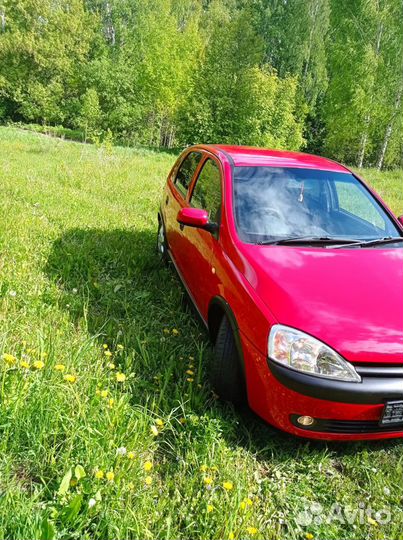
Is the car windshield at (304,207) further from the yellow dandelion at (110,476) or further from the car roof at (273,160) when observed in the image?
the yellow dandelion at (110,476)

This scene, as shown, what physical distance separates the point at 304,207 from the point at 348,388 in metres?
1.67

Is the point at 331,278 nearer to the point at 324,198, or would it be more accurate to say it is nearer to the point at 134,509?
the point at 324,198

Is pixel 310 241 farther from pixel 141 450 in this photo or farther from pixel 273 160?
pixel 141 450

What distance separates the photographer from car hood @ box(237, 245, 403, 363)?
2082mm

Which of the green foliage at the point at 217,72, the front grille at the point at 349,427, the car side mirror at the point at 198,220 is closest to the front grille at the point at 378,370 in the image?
the front grille at the point at 349,427

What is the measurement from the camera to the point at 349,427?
7.04 ft

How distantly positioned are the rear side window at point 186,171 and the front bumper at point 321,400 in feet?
8.01

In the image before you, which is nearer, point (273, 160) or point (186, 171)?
point (273, 160)

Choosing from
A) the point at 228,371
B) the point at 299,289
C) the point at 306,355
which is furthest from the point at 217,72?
the point at 306,355

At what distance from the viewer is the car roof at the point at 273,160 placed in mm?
3523

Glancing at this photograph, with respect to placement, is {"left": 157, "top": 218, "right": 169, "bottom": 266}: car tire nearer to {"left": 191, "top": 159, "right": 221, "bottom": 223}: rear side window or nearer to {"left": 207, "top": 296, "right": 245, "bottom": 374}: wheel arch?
{"left": 191, "top": 159, "right": 221, "bottom": 223}: rear side window

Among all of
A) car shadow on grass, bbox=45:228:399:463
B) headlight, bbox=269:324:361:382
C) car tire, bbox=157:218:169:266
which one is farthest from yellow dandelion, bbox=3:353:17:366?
car tire, bbox=157:218:169:266

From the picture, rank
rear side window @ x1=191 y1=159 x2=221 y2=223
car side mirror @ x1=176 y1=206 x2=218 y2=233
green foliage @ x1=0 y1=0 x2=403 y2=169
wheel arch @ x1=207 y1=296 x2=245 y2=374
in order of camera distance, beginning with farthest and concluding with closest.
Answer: green foliage @ x1=0 y1=0 x2=403 y2=169
rear side window @ x1=191 y1=159 x2=221 y2=223
car side mirror @ x1=176 y1=206 x2=218 y2=233
wheel arch @ x1=207 y1=296 x2=245 y2=374

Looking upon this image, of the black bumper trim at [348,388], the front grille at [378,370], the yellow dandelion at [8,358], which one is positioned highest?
the front grille at [378,370]
